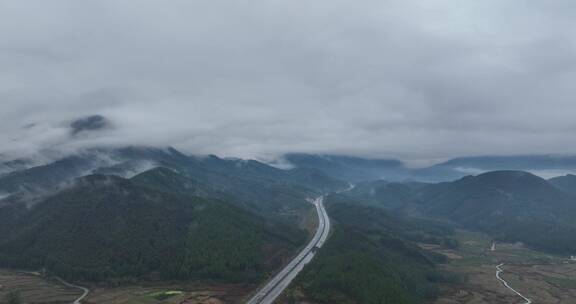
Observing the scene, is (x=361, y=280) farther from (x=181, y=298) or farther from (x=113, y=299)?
(x=113, y=299)

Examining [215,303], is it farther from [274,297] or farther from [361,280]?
[361,280]

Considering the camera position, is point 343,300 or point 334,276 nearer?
point 343,300

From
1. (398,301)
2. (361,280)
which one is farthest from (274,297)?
(398,301)

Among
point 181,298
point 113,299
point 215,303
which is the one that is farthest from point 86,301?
point 215,303

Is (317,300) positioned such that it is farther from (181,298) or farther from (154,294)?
(154,294)

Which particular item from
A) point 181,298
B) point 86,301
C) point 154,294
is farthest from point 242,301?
point 86,301

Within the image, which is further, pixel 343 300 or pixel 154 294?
pixel 154 294

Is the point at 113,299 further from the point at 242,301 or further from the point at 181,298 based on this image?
the point at 242,301

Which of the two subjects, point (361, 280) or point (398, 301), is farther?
point (361, 280)
